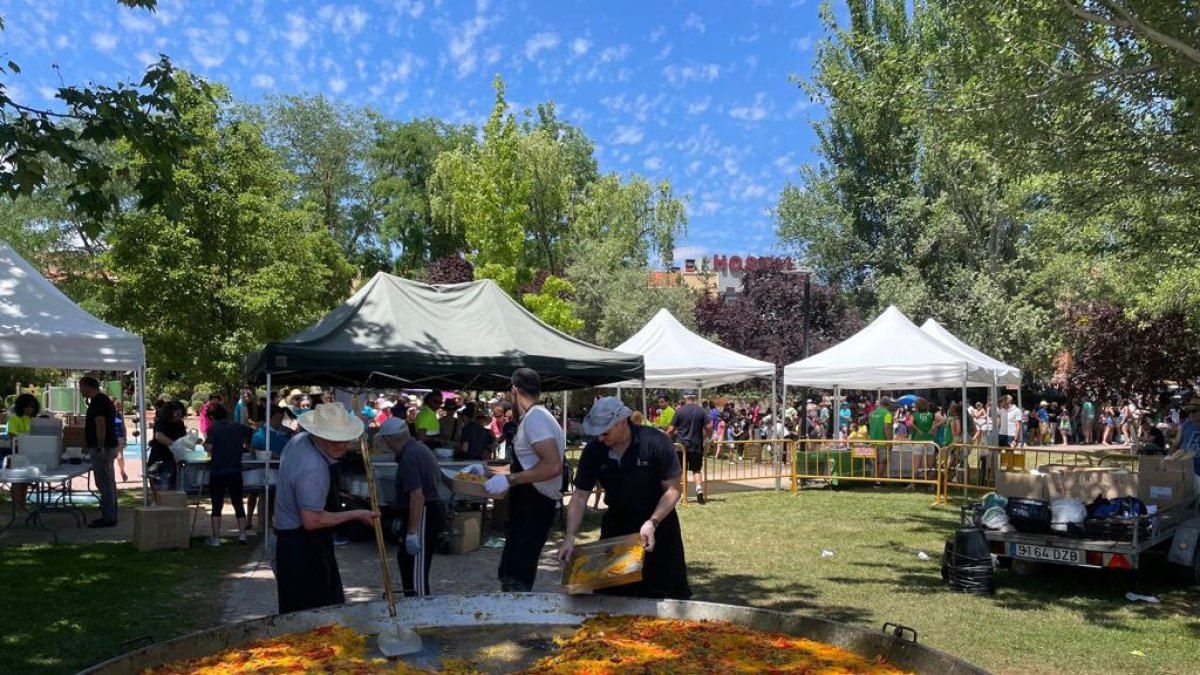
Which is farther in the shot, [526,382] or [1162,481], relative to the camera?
[1162,481]

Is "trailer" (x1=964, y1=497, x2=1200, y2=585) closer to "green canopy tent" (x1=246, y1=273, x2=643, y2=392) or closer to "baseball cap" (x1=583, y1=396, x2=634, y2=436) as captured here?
"baseball cap" (x1=583, y1=396, x2=634, y2=436)

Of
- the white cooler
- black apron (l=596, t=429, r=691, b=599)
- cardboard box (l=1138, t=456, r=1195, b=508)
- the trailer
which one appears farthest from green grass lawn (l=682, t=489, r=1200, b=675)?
the white cooler

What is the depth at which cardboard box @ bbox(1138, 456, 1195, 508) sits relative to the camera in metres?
8.97

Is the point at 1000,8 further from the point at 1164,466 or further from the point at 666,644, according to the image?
the point at 666,644

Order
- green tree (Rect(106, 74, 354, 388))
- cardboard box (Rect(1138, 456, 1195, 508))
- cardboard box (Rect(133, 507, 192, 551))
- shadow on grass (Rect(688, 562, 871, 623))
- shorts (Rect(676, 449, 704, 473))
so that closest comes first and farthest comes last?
shadow on grass (Rect(688, 562, 871, 623)) < cardboard box (Rect(1138, 456, 1195, 508)) < cardboard box (Rect(133, 507, 192, 551)) < shorts (Rect(676, 449, 704, 473)) < green tree (Rect(106, 74, 354, 388))

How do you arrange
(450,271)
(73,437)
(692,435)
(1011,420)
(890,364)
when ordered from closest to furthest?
(692,435), (73,437), (890,364), (1011,420), (450,271)

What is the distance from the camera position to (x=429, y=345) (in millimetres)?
11820

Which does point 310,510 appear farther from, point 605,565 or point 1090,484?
point 1090,484

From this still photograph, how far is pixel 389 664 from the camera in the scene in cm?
404

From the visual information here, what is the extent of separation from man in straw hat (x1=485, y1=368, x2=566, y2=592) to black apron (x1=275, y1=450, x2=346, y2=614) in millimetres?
1077

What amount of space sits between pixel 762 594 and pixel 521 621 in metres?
4.48

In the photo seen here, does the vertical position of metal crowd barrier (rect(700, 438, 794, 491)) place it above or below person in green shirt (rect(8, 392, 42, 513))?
below

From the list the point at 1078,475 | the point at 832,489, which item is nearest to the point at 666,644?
the point at 1078,475

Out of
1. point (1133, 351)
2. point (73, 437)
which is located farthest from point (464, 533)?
point (1133, 351)
